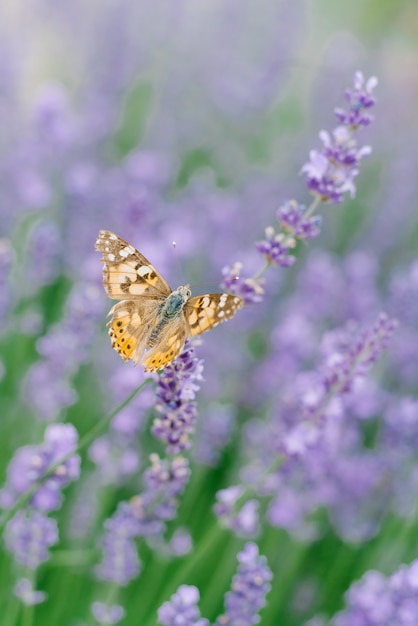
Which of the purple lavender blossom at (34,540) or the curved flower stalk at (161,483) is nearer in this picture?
the curved flower stalk at (161,483)

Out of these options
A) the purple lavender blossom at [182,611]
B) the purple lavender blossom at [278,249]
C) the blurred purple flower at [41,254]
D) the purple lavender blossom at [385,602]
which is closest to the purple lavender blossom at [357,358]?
the purple lavender blossom at [278,249]

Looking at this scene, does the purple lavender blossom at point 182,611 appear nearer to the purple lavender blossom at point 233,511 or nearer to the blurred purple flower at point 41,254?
the purple lavender blossom at point 233,511

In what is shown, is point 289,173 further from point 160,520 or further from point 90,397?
point 160,520

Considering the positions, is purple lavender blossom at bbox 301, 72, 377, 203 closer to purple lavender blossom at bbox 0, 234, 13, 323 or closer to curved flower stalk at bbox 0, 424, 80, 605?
curved flower stalk at bbox 0, 424, 80, 605

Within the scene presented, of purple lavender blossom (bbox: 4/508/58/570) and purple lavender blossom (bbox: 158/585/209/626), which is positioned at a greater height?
purple lavender blossom (bbox: 4/508/58/570)

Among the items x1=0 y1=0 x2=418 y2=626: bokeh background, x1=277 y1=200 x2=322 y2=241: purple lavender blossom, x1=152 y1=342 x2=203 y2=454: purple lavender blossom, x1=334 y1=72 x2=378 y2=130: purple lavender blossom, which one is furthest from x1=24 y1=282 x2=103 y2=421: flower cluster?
x1=334 y1=72 x2=378 y2=130: purple lavender blossom

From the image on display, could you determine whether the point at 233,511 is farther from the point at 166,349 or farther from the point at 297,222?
the point at 297,222

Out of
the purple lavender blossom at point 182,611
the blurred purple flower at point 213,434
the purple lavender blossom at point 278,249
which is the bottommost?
the purple lavender blossom at point 182,611
